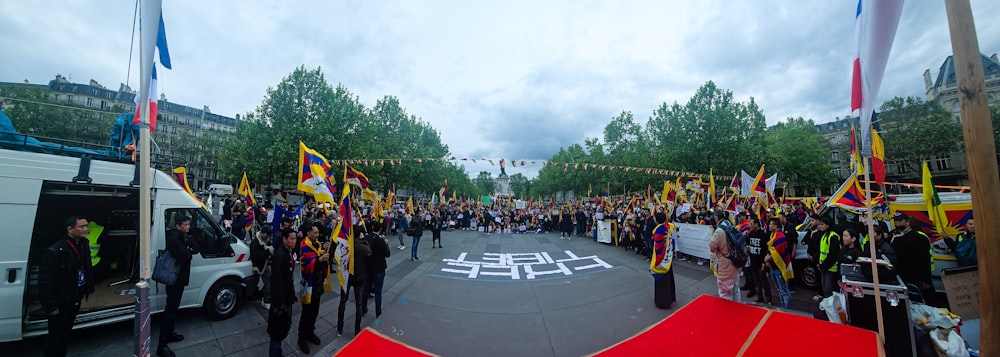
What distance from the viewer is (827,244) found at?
591 cm

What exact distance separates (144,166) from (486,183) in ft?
401

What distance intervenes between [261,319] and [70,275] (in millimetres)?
2506

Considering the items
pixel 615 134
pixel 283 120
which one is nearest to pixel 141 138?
pixel 283 120

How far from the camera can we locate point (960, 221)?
721 centimetres

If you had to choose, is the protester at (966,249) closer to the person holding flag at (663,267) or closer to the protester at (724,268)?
the protester at (724,268)

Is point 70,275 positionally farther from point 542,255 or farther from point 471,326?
point 542,255

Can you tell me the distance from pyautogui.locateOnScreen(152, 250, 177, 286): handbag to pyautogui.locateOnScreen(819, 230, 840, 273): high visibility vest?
10.8 meters

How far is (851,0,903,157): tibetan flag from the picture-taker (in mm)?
2959

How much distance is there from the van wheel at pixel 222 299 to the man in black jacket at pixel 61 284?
1647 millimetres

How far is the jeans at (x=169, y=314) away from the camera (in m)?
4.46

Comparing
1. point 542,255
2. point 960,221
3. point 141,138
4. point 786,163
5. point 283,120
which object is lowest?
point 542,255

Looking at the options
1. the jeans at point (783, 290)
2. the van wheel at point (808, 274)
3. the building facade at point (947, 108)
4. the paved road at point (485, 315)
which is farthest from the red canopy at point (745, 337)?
the building facade at point (947, 108)

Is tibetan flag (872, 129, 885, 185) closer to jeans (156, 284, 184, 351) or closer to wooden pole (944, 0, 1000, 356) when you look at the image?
wooden pole (944, 0, 1000, 356)

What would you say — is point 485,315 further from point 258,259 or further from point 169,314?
point 169,314
